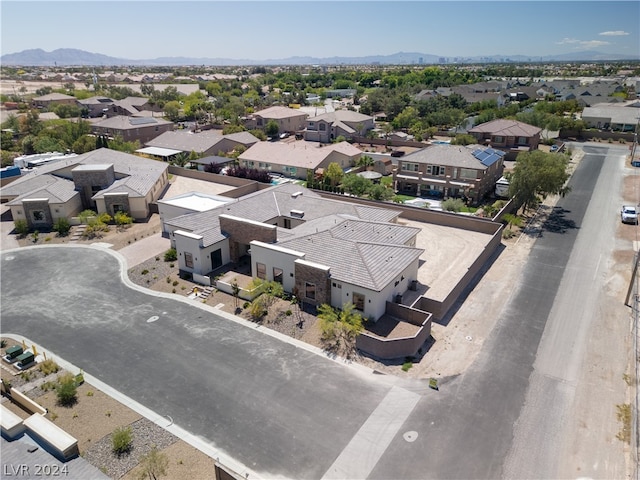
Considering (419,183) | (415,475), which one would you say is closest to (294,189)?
(419,183)

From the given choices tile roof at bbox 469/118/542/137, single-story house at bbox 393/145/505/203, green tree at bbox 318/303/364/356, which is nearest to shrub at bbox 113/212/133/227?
green tree at bbox 318/303/364/356

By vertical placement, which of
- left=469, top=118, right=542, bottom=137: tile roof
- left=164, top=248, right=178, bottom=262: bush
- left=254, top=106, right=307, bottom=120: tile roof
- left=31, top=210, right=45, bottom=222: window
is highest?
left=254, top=106, right=307, bottom=120: tile roof

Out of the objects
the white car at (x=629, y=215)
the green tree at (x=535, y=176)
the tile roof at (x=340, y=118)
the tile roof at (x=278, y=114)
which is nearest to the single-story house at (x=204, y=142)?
the tile roof at (x=340, y=118)

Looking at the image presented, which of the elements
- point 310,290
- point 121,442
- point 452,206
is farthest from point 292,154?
point 121,442

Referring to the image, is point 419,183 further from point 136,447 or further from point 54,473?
point 54,473

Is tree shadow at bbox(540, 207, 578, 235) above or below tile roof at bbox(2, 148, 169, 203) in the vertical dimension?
below

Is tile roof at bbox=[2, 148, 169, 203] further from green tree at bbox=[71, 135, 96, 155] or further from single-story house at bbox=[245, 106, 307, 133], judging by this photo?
single-story house at bbox=[245, 106, 307, 133]
